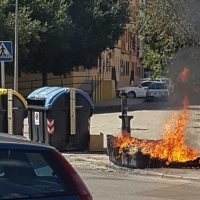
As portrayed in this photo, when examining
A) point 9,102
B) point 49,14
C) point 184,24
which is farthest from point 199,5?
point 49,14

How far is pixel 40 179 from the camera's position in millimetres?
4340

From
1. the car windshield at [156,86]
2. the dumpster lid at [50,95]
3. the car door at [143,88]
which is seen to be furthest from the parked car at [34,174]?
the car door at [143,88]

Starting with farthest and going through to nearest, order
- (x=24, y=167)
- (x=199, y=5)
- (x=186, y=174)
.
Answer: (x=199, y=5)
(x=186, y=174)
(x=24, y=167)

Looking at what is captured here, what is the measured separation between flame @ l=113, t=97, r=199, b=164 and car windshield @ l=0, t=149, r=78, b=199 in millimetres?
8567

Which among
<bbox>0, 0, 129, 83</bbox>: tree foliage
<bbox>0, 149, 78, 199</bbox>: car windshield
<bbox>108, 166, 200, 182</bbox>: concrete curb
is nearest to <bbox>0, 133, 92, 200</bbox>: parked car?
<bbox>0, 149, 78, 199</bbox>: car windshield

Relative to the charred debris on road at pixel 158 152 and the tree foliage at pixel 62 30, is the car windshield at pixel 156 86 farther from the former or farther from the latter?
the charred debris on road at pixel 158 152

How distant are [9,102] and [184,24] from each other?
6.28 meters

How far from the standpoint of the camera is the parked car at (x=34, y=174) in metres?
4.18

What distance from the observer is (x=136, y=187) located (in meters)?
10.9

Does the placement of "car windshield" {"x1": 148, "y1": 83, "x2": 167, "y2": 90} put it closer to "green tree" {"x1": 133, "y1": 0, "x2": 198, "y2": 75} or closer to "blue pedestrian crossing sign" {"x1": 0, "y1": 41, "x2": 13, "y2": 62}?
"green tree" {"x1": 133, "y1": 0, "x2": 198, "y2": 75}

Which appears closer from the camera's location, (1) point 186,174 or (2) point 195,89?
(1) point 186,174

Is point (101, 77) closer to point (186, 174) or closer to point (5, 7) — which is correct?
point (5, 7)

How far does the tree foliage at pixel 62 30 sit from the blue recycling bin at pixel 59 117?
40.7 ft

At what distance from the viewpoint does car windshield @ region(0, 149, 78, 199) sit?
4.17 metres
